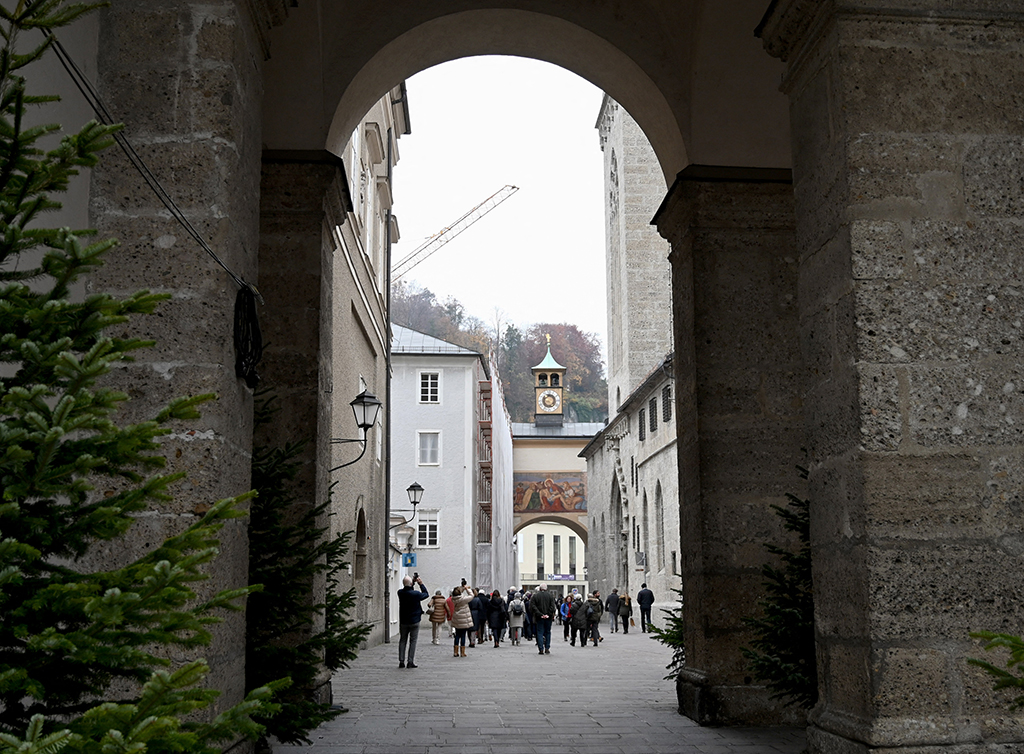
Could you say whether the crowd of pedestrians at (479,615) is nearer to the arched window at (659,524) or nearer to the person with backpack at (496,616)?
the person with backpack at (496,616)

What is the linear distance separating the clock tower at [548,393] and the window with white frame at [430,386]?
48.4 meters

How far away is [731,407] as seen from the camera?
8445 millimetres

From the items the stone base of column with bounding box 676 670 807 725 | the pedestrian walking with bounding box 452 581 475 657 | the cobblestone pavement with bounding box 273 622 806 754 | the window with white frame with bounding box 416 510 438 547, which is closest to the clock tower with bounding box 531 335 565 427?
the window with white frame with bounding box 416 510 438 547

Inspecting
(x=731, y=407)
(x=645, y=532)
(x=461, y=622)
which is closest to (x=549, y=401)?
(x=645, y=532)

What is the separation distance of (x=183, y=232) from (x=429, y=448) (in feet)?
114

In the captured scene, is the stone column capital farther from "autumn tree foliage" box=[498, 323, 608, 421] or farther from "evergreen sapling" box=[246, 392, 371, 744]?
"autumn tree foliage" box=[498, 323, 608, 421]

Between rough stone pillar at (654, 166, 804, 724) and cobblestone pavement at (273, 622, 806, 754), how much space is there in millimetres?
559

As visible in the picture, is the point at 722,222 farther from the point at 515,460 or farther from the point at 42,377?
the point at 515,460

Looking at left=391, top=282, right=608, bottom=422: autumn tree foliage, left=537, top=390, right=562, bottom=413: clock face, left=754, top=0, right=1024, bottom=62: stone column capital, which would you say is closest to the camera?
left=754, top=0, right=1024, bottom=62: stone column capital

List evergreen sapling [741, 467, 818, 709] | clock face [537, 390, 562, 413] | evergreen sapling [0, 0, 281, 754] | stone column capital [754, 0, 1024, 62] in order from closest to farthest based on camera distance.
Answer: evergreen sapling [0, 0, 281, 754] → stone column capital [754, 0, 1024, 62] → evergreen sapling [741, 467, 818, 709] → clock face [537, 390, 562, 413]

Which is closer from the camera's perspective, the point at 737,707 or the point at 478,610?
the point at 737,707

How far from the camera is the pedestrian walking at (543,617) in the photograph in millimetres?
20328

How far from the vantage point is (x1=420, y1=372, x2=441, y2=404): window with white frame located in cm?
3956

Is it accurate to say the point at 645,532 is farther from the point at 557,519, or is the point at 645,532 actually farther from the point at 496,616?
the point at 557,519
